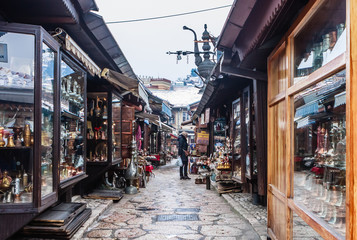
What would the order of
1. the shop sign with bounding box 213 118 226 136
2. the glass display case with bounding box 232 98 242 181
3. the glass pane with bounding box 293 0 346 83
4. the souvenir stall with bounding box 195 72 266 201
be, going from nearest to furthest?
1. the glass pane with bounding box 293 0 346 83
2. the souvenir stall with bounding box 195 72 266 201
3. the glass display case with bounding box 232 98 242 181
4. the shop sign with bounding box 213 118 226 136

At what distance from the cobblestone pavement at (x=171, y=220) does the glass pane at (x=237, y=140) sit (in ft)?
2.88

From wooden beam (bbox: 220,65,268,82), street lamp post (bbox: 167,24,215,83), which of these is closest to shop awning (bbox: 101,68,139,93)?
wooden beam (bbox: 220,65,268,82)

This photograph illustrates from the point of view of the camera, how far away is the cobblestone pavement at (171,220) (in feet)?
19.4

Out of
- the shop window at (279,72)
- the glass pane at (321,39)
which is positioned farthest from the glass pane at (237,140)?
the glass pane at (321,39)

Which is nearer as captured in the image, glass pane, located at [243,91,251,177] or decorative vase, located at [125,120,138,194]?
glass pane, located at [243,91,251,177]

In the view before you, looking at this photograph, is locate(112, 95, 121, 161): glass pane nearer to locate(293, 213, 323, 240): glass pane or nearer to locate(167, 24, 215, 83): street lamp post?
locate(293, 213, 323, 240): glass pane

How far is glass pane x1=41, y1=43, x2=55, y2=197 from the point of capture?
464 cm

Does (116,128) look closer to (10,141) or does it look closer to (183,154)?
(10,141)

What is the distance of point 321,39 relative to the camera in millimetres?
3410

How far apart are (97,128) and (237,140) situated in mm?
3847

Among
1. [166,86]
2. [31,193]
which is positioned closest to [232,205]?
[31,193]

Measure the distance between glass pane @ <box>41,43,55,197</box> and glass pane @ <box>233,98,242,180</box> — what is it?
A: 5.56m

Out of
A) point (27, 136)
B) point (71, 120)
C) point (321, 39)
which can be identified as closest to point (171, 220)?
point (71, 120)

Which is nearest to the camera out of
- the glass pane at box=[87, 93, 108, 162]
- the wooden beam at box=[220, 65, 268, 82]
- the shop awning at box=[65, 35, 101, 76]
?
the shop awning at box=[65, 35, 101, 76]
